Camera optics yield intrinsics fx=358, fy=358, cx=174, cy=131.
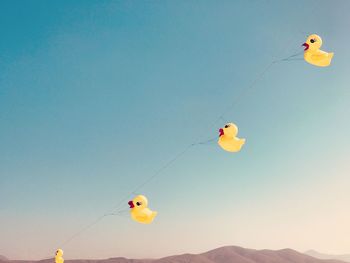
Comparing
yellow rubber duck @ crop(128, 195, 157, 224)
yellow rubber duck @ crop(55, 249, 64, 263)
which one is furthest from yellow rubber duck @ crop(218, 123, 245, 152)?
yellow rubber duck @ crop(55, 249, 64, 263)

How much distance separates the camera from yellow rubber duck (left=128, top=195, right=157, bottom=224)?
1228cm

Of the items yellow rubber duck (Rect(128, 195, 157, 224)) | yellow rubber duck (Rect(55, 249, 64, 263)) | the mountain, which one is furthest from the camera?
the mountain

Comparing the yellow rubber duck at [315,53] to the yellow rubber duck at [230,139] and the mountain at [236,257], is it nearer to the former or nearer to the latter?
the yellow rubber duck at [230,139]

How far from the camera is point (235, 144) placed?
12.6 meters

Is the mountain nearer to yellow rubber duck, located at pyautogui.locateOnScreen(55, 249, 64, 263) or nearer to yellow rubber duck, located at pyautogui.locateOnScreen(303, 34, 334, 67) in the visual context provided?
yellow rubber duck, located at pyautogui.locateOnScreen(55, 249, 64, 263)

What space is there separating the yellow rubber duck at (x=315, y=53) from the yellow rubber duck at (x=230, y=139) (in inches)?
144

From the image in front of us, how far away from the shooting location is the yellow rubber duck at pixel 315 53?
12609 mm

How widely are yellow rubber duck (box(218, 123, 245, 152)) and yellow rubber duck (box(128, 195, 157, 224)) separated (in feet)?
11.0

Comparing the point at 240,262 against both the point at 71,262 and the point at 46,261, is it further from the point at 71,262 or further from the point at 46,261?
the point at 46,261

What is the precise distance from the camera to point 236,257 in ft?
513

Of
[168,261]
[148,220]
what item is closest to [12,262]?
[168,261]

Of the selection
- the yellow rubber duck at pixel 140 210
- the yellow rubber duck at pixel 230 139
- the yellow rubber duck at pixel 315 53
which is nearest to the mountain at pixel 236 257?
the yellow rubber duck at pixel 140 210

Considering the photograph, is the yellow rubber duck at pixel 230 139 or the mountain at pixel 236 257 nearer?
the yellow rubber duck at pixel 230 139

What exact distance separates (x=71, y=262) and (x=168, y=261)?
3883cm
